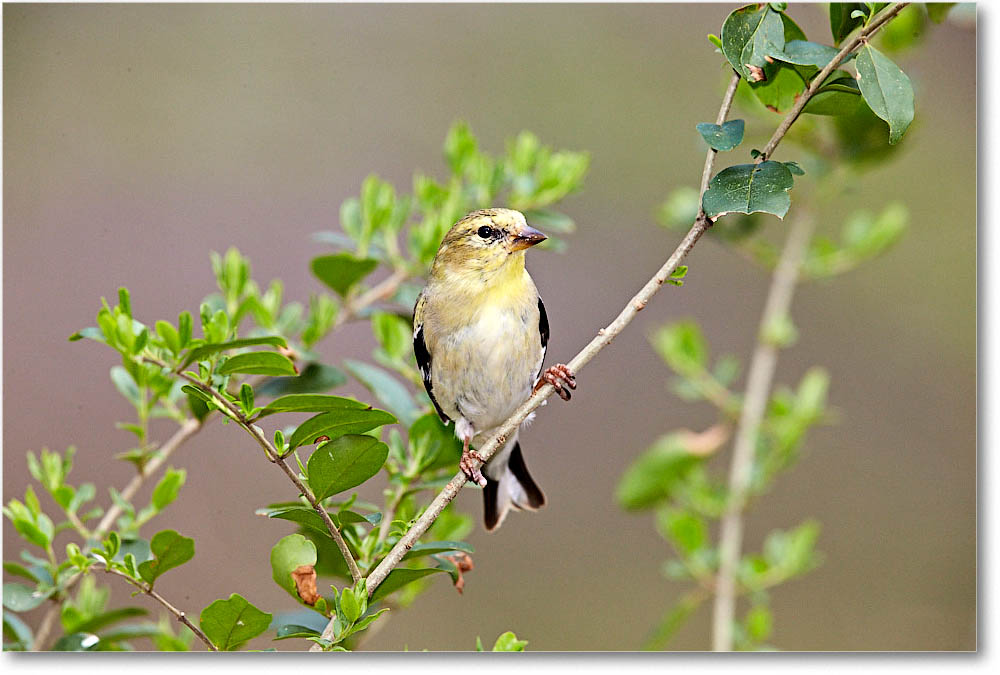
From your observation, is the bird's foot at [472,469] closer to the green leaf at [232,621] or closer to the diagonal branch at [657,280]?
the diagonal branch at [657,280]

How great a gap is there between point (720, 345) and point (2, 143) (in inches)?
65.4

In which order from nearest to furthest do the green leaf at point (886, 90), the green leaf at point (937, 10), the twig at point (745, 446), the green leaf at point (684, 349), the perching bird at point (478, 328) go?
the green leaf at point (886, 90)
the green leaf at point (937, 10)
the perching bird at point (478, 328)
the twig at point (745, 446)
the green leaf at point (684, 349)

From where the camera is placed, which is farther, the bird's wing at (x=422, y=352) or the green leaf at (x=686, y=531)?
the green leaf at (x=686, y=531)

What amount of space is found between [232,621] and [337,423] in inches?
9.6

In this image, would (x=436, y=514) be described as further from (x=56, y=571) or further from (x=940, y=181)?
(x=940, y=181)

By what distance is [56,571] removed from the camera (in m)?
1.08

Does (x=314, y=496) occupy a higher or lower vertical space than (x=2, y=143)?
lower

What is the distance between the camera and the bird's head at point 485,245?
130 cm

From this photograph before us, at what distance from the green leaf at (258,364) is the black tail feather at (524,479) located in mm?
588

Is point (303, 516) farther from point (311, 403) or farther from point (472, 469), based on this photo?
point (472, 469)

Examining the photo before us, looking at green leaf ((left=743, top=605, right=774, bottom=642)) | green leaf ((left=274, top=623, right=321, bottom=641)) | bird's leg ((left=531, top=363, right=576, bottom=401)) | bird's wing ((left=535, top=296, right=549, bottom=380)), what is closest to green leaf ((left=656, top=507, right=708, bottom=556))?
green leaf ((left=743, top=605, right=774, bottom=642))

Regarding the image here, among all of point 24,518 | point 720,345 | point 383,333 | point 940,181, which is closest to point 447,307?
point 383,333

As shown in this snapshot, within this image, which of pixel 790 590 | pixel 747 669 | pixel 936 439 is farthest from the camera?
pixel 790 590

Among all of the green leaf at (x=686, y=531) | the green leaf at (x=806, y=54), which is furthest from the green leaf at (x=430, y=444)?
the green leaf at (x=806, y=54)
